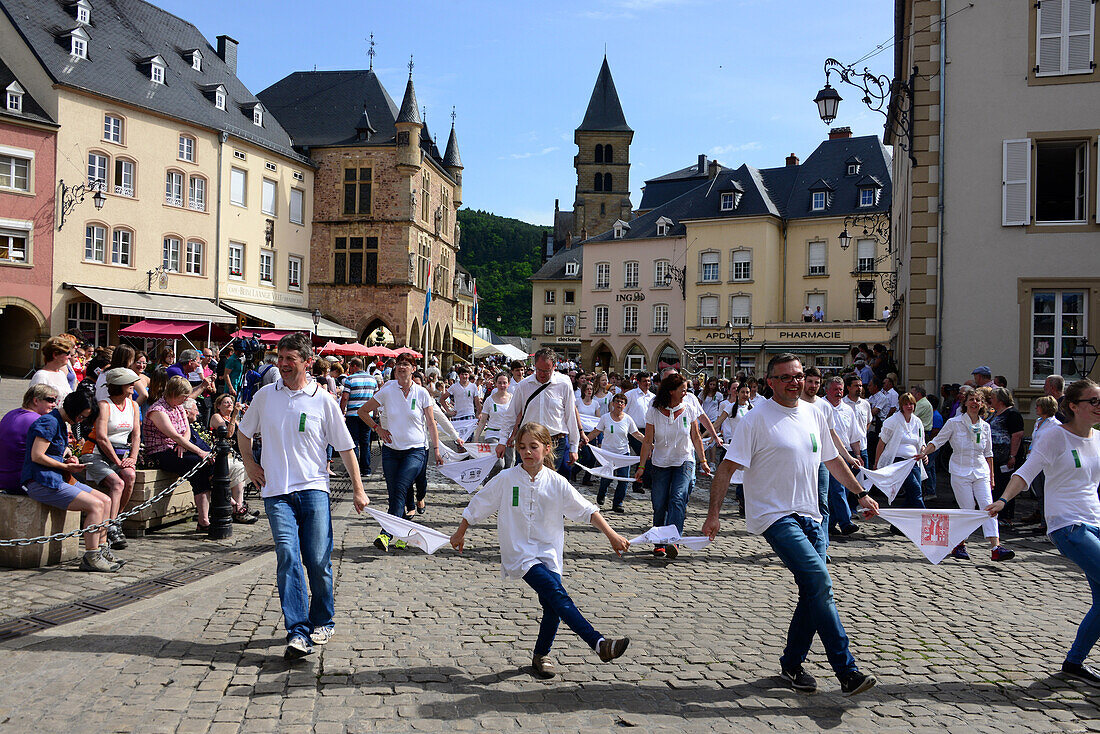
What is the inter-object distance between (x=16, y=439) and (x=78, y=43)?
1366 inches

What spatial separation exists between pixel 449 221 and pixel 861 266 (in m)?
27.5

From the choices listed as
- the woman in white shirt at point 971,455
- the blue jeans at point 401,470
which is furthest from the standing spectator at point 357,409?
the woman in white shirt at point 971,455

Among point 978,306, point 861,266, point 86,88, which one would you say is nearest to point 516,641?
point 978,306

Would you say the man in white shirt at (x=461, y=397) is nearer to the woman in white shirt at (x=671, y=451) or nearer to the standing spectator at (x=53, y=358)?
the standing spectator at (x=53, y=358)

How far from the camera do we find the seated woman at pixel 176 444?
944cm

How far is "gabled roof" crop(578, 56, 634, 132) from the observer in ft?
309

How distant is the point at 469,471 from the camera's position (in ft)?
35.4

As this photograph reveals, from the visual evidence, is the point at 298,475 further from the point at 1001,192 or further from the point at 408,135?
the point at 408,135

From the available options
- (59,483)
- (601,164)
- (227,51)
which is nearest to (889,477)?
(59,483)

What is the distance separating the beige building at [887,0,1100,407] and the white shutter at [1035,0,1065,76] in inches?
0.8

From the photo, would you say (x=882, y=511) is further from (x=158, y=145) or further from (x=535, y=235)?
(x=535, y=235)

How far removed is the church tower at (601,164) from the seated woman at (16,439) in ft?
285

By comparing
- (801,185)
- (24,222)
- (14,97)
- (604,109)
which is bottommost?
(24,222)

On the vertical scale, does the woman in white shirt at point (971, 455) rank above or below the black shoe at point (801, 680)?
above
